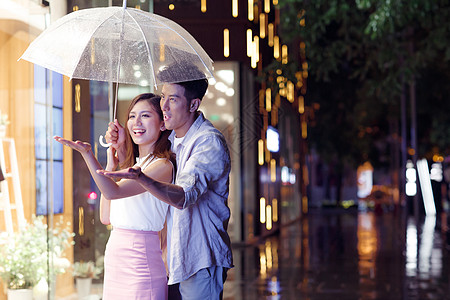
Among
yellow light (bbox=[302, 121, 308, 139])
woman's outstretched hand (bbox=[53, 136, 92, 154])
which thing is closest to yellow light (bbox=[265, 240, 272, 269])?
Answer: woman's outstretched hand (bbox=[53, 136, 92, 154])

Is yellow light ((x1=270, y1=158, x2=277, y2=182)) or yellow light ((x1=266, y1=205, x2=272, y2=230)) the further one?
yellow light ((x1=270, y1=158, x2=277, y2=182))

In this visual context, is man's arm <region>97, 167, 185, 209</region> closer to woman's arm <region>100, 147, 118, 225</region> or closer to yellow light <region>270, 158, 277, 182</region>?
woman's arm <region>100, 147, 118, 225</region>

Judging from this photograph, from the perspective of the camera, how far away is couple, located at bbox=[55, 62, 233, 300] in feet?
11.0

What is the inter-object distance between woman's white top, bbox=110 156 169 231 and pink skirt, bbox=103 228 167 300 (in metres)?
0.03

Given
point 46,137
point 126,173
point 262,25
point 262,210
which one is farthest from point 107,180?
point 262,210

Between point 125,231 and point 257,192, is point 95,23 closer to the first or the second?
point 125,231

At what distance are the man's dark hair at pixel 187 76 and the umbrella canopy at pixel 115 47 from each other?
3 centimetres

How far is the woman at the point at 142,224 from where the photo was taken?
3.54 meters

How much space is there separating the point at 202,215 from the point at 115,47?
1078 mm

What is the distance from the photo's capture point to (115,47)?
395 cm

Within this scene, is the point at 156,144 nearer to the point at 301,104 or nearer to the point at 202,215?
the point at 202,215

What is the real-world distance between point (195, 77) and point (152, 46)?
1.26 feet

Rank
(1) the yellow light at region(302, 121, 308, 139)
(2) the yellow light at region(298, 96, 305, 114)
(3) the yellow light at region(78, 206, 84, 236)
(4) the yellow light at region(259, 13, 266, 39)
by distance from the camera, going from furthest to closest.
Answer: (1) the yellow light at region(302, 121, 308, 139)
(2) the yellow light at region(298, 96, 305, 114)
(4) the yellow light at region(259, 13, 266, 39)
(3) the yellow light at region(78, 206, 84, 236)

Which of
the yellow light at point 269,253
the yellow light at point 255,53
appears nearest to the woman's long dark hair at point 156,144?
the yellow light at point 269,253
